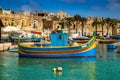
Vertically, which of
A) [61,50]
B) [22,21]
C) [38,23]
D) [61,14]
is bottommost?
[61,50]

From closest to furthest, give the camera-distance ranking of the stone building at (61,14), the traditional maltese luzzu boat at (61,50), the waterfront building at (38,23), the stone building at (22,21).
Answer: the traditional maltese luzzu boat at (61,50) → the stone building at (22,21) → the waterfront building at (38,23) → the stone building at (61,14)

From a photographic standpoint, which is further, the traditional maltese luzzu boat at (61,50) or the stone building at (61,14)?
the stone building at (61,14)

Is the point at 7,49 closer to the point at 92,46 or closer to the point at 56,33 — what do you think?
the point at 56,33

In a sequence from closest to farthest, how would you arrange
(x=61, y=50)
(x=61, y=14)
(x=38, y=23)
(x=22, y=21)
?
(x=61, y=50)
(x=22, y=21)
(x=38, y=23)
(x=61, y=14)

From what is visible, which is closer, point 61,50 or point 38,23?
point 61,50

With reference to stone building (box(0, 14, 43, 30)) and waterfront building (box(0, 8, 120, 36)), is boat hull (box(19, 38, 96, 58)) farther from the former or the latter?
stone building (box(0, 14, 43, 30))

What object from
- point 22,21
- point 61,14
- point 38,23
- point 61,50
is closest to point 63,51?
point 61,50

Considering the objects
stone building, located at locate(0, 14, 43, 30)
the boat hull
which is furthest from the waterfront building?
the boat hull

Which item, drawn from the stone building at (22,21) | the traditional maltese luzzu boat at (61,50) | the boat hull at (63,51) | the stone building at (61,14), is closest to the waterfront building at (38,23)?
the stone building at (22,21)

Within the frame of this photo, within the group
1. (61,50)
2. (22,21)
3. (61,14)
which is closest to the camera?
(61,50)

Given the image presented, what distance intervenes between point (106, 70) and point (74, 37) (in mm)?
55427

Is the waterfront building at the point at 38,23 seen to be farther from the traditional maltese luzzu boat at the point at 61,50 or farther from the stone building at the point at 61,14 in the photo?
the traditional maltese luzzu boat at the point at 61,50

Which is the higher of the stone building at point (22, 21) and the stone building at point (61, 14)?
the stone building at point (61, 14)

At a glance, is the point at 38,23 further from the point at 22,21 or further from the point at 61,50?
the point at 61,50
